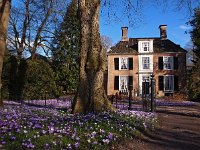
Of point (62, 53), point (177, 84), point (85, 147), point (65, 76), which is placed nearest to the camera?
point (85, 147)

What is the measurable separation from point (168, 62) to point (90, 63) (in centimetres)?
4304

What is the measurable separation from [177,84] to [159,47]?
6724 millimetres

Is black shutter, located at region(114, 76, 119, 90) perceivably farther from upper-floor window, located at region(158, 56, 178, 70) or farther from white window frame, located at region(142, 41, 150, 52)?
upper-floor window, located at region(158, 56, 178, 70)

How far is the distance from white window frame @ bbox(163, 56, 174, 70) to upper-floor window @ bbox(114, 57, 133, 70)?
500cm

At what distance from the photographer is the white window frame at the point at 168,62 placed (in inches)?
2140

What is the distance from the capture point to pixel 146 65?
55.9 meters

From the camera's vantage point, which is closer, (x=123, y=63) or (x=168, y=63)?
(x=168, y=63)

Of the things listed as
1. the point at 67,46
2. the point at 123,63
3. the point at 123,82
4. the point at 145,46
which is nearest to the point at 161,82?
the point at 123,82

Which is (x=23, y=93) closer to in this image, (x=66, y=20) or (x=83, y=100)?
(x=83, y=100)

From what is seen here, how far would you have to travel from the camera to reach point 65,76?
131 feet

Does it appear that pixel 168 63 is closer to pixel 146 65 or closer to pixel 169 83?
pixel 169 83

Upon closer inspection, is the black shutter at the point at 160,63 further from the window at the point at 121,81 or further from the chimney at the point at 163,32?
the chimney at the point at 163,32

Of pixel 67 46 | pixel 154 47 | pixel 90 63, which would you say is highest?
pixel 154 47

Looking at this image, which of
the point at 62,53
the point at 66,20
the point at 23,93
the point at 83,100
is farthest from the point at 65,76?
the point at 83,100
